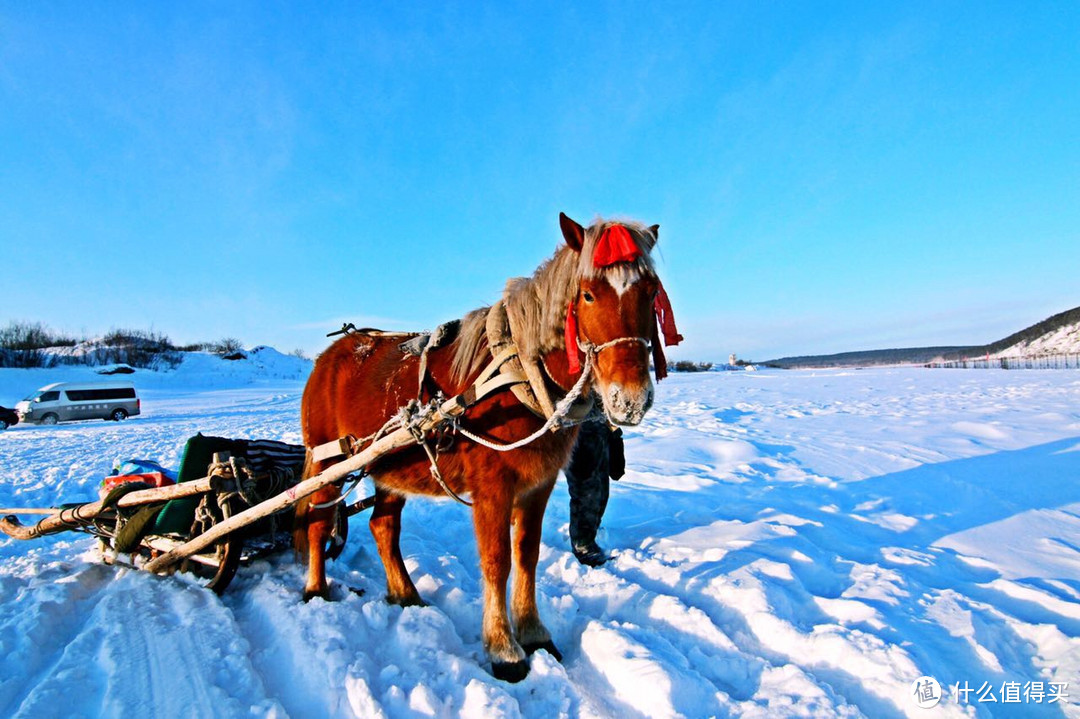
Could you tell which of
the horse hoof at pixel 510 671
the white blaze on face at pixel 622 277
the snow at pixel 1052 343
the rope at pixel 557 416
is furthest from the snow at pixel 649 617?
the snow at pixel 1052 343

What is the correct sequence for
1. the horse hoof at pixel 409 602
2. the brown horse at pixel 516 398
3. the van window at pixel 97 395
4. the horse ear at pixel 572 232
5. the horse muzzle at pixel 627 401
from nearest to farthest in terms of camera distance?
the horse muzzle at pixel 627 401 < the brown horse at pixel 516 398 < the horse ear at pixel 572 232 < the horse hoof at pixel 409 602 < the van window at pixel 97 395

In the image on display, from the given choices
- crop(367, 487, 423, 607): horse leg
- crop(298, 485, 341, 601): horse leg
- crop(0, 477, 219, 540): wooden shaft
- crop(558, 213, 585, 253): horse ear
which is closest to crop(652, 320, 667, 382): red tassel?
crop(558, 213, 585, 253): horse ear

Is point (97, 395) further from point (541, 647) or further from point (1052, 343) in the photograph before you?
point (1052, 343)

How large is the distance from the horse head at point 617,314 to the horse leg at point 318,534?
6.92 ft

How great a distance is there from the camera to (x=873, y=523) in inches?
185

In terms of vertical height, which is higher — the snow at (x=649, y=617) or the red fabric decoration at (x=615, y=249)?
the red fabric decoration at (x=615, y=249)

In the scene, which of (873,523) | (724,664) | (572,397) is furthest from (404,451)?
(873,523)

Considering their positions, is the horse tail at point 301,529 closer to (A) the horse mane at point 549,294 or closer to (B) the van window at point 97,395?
(A) the horse mane at point 549,294

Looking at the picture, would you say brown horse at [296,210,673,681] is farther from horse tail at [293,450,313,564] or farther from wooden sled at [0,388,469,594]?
wooden sled at [0,388,469,594]

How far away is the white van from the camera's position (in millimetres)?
19641

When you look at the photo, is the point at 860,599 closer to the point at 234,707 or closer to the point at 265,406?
the point at 234,707

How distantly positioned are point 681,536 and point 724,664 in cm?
180

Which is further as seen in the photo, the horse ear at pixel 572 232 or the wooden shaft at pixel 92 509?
the wooden shaft at pixel 92 509

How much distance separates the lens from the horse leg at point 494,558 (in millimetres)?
2566
